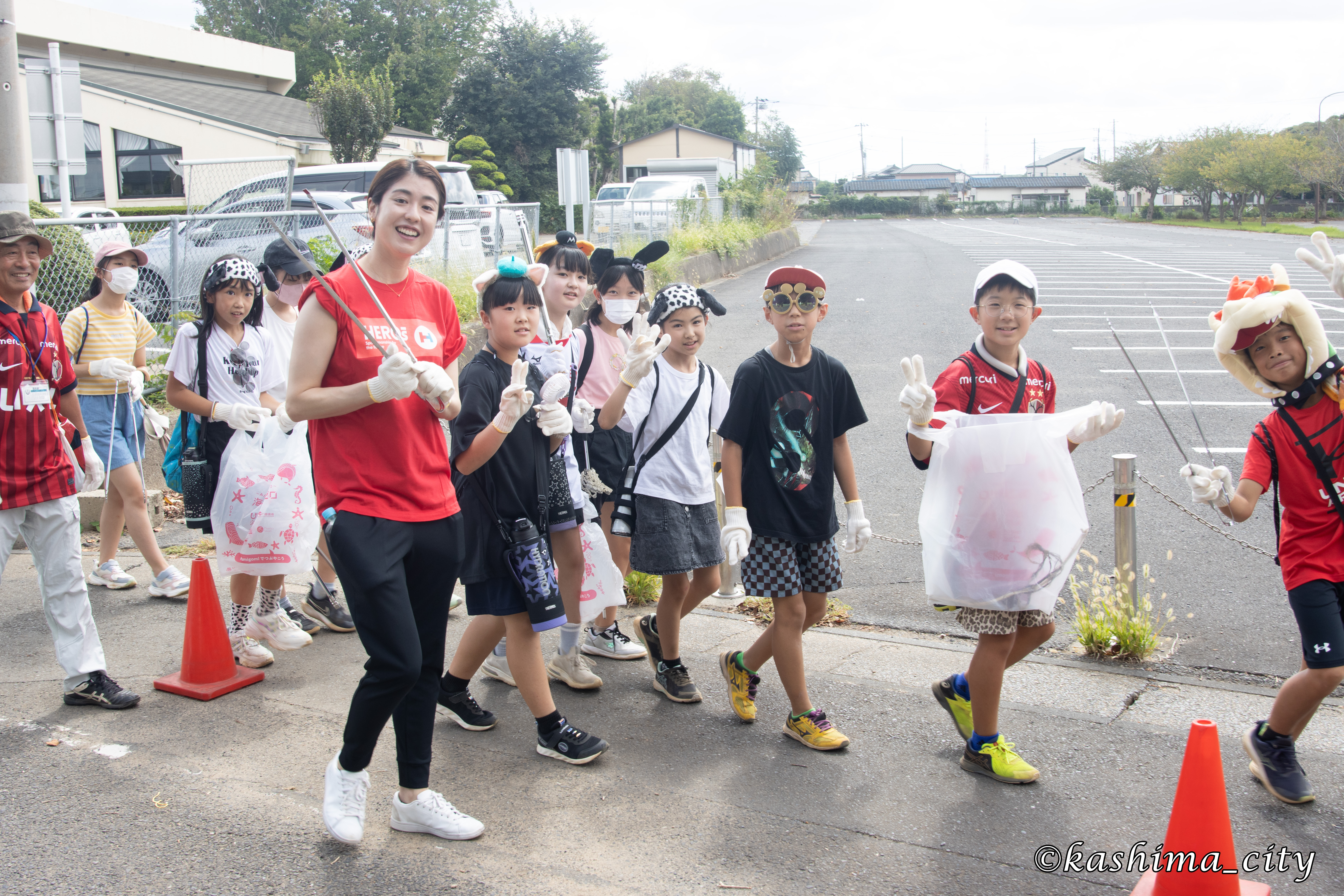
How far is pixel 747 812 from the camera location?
3.30 m

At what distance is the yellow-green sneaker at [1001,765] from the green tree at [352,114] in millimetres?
31521

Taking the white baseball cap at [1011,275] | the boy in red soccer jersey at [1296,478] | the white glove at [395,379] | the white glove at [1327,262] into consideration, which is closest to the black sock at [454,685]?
the white glove at [395,379]

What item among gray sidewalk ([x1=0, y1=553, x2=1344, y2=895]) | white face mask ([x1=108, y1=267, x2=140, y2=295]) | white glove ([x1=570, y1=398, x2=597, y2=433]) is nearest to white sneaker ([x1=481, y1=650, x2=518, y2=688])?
gray sidewalk ([x1=0, y1=553, x2=1344, y2=895])

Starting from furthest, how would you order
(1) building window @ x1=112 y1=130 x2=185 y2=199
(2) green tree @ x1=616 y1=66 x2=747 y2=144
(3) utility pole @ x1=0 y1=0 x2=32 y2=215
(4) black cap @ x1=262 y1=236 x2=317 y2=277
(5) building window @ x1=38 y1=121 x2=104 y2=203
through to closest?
(2) green tree @ x1=616 y1=66 x2=747 y2=144 → (1) building window @ x1=112 y1=130 x2=185 y2=199 → (5) building window @ x1=38 y1=121 x2=104 y2=203 → (3) utility pole @ x1=0 y1=0 x2=32 y2=215 → (4) black cap @ x1=262 y1=236 x2=317 y2=277

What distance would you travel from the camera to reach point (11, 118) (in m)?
6.13

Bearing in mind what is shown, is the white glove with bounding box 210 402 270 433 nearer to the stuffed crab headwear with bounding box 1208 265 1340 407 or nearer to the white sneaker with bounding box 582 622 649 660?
the white sneaker with bounding box 582 622 649 660

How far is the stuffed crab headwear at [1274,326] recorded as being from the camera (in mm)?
3234

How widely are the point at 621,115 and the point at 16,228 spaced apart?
51.7 meters

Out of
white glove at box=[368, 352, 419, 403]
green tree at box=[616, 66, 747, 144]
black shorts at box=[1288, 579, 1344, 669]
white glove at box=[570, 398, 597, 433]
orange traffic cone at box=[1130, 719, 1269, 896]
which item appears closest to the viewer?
orange traffic cone at box=[1130, 719, 1269, 896]

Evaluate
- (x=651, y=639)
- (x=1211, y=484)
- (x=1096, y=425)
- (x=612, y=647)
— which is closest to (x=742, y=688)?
(x=651, y=639)

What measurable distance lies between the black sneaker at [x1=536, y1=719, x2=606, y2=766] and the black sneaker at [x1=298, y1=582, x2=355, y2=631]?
5.88 ft

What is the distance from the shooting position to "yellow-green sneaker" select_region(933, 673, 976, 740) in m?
3.70

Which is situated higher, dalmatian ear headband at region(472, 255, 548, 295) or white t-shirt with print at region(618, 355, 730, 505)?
dalmatian ear headband at region(472, 255, 548, 295)

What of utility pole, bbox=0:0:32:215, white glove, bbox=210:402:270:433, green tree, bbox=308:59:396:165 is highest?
green tree, bbox=308:59:396:165
